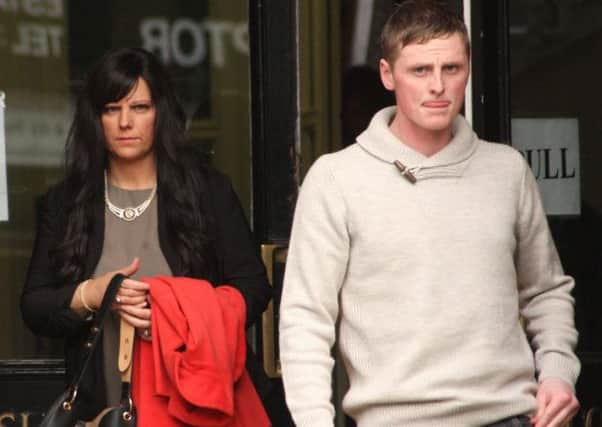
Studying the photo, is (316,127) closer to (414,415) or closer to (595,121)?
(595,121)

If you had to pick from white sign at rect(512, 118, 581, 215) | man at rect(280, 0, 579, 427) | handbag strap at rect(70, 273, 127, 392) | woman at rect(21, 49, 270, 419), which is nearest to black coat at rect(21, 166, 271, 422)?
woman at rect(21, 49, 270, 419)

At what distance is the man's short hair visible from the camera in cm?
441

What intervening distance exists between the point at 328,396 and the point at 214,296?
33.2 inches

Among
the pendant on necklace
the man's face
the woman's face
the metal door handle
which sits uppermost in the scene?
the man's face

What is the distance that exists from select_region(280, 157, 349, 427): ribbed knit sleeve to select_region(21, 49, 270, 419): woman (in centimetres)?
80

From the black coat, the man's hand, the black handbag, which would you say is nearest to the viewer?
the man's hand

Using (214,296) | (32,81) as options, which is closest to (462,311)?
(214,296)

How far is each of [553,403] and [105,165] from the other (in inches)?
70.2

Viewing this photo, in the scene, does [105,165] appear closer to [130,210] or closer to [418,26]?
[130,210]

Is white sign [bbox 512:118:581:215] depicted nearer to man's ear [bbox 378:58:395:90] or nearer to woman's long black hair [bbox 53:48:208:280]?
woman's long black hair [bbox 53:48:208:280]

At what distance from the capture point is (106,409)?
498 centimetres

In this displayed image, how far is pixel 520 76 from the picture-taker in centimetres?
653

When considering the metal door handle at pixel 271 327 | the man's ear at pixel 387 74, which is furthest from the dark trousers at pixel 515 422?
the metal door handle at pixel 271 327

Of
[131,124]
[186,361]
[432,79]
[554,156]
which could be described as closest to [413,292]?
[432,79]
